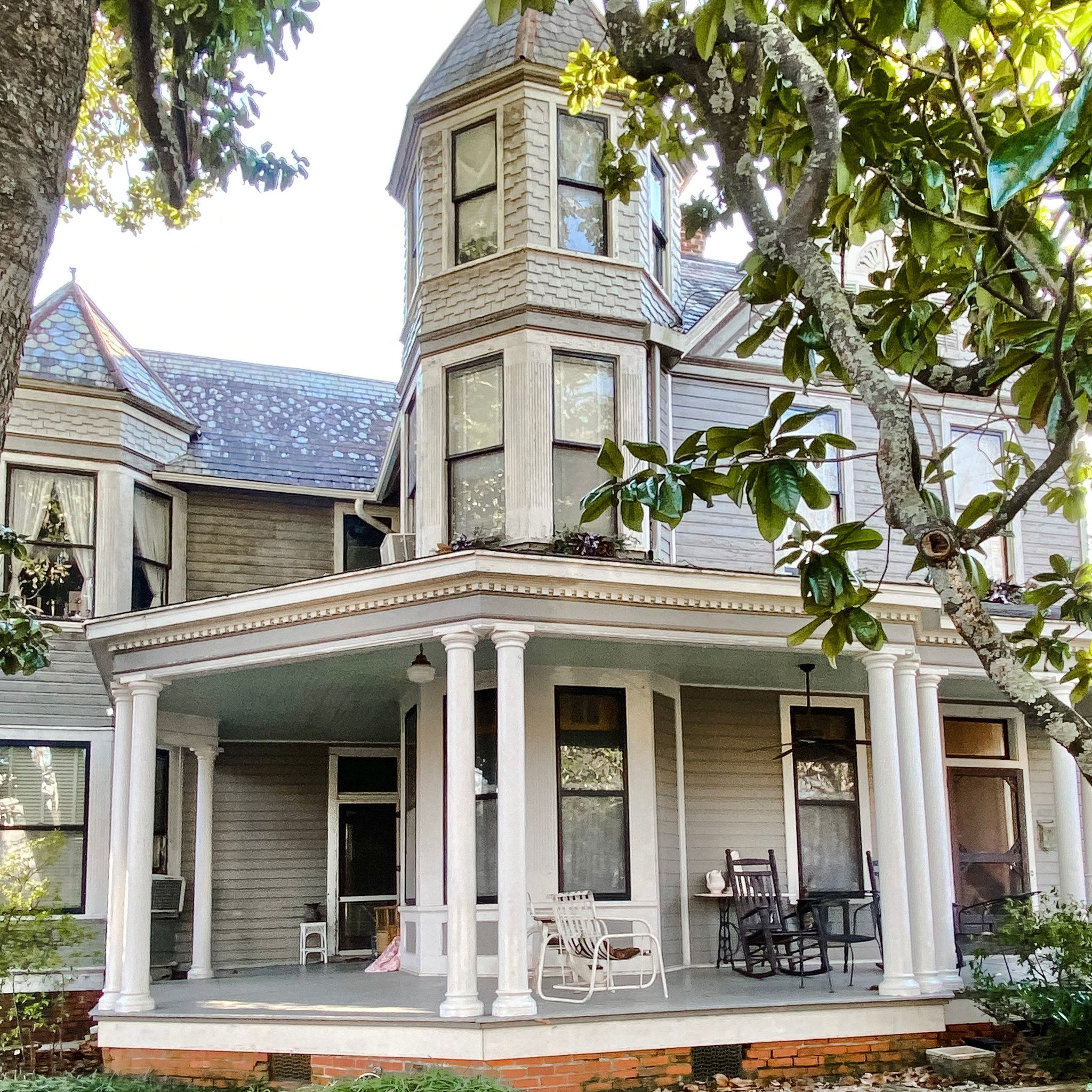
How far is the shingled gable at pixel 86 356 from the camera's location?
1396 centimetres

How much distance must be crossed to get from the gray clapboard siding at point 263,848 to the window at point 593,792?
4761 millimetres

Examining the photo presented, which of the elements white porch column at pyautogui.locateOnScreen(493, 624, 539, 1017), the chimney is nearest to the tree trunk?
white porch column at pyautogui.locateOnScreen(493, 624, 539, 1017)

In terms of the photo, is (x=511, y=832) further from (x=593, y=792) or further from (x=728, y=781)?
(x=728, y=781)

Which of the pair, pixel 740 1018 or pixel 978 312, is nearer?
pixel 978 312

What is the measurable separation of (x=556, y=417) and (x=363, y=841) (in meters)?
6.11

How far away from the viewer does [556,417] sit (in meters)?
12.0

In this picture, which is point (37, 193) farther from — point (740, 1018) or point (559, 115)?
point (559, 115)

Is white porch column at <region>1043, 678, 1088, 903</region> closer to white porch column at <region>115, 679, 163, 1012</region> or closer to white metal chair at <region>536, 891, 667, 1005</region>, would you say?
white metal chair at <region>536, 891, 667, 1005</region>

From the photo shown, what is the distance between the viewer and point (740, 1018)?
9.35 m

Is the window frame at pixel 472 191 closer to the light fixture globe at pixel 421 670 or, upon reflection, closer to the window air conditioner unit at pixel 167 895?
the light fixture globe at pixel 421 670

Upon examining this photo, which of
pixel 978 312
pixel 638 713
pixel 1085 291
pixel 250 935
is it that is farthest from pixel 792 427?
pixel 250 935

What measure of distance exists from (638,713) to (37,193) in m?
8.80

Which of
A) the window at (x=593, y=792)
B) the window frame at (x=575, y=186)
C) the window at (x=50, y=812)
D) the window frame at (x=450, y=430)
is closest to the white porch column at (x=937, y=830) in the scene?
the window at (x=593, y=792)

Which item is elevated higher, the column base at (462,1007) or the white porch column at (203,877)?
the white porch column at (203,877)
